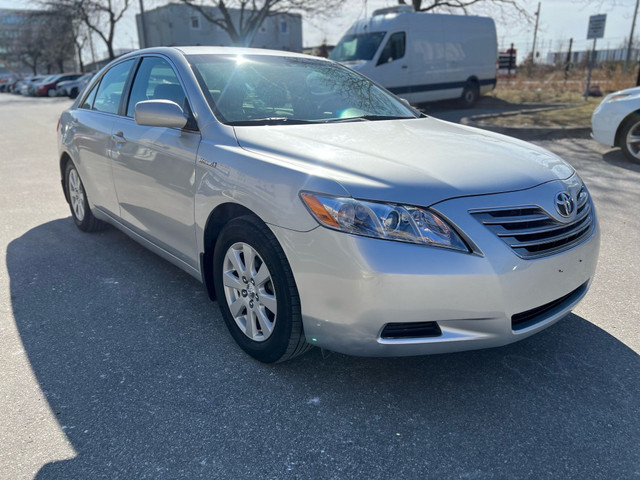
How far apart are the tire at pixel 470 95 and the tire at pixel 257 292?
14.4 metres

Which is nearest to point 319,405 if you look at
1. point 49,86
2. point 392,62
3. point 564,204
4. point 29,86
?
point 564,204

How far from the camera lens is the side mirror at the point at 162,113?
2.96 metres

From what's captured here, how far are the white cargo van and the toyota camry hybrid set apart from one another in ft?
32.6

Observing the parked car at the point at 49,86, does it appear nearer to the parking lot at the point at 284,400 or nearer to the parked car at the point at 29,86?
the parked car at the point at 29,86

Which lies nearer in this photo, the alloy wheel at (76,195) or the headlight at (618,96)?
the alloy wheel at (76,195)

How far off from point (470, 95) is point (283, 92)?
13969 millimetres

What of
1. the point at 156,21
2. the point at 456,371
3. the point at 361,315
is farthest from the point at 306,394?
the point at 156,21

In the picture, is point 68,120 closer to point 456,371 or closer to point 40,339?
point 40,339

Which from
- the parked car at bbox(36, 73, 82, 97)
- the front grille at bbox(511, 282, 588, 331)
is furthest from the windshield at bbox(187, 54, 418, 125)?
the parked car at bbox(36, 73, 82, 97)

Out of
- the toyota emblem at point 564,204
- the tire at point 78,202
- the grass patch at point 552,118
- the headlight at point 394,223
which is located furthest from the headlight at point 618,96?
the tire at point 78,202

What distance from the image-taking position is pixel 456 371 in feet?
8.95

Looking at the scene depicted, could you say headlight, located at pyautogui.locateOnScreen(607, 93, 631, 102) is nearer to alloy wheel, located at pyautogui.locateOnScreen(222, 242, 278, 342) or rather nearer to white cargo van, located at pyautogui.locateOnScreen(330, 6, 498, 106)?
white cargo van, located at pyautogui.locateOnScreen(330, 6, 498, 106)

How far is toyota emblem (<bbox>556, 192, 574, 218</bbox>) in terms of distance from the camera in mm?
2473

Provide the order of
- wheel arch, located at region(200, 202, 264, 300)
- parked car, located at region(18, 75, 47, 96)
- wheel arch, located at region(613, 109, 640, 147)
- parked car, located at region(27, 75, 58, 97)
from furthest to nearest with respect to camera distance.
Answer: parked car, located at region(18, 75, 47, 96) < parked car, located at region(27, 75, 58, 97) < wheel arch, located at region(613, 109, 640, 147) < wheel arch, located at region(200, 202, 264, 300)
